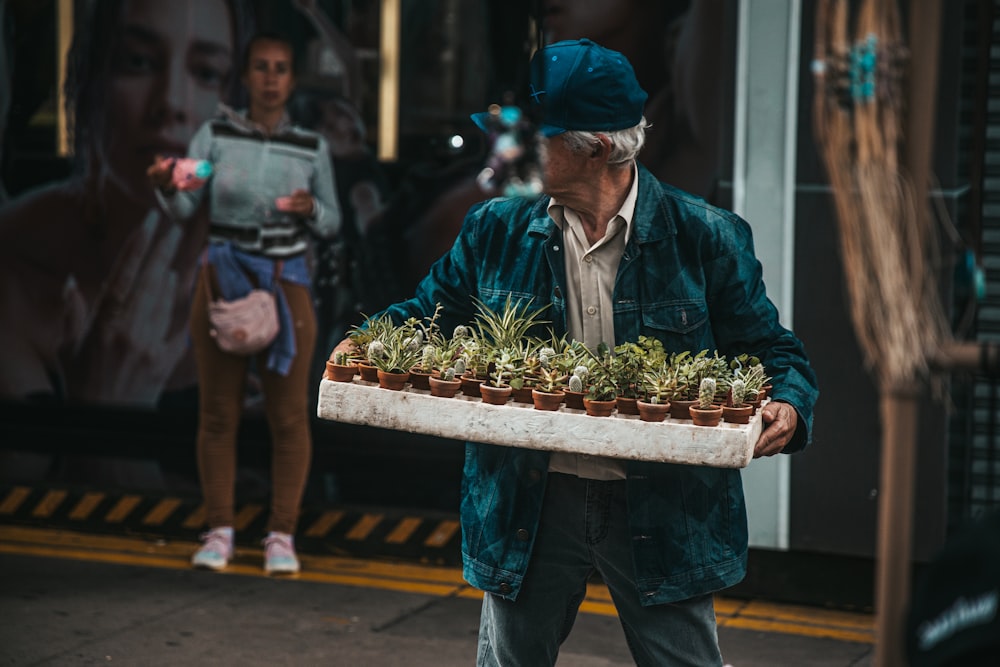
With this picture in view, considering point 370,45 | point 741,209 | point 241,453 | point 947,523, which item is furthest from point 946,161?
point 241,453

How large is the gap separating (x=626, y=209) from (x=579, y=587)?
938 mm

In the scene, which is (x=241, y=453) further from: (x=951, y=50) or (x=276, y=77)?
(x=951, y=50)

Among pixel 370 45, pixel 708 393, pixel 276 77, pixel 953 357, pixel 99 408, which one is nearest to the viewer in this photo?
pixel 953 357

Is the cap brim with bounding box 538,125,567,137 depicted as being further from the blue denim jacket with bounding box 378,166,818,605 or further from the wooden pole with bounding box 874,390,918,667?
the wooden pole with bounding box 874,390,918,667

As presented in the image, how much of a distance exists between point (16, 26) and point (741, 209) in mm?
3839

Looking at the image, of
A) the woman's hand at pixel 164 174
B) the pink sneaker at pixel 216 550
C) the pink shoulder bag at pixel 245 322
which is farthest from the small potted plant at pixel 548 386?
the pink sneaker at pixel 216 550

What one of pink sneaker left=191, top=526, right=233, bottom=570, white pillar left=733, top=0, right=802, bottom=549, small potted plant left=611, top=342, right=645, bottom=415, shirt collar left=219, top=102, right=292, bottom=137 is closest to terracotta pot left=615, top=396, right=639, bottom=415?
small potted plant left=611, top=342, right=645, bottom=415

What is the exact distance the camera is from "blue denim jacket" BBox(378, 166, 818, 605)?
3508 millimetres

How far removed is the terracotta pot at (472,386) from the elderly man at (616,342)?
14cm

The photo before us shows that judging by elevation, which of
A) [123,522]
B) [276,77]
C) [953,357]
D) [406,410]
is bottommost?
[123,522]

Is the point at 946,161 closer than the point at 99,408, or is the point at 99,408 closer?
the point at 946,161

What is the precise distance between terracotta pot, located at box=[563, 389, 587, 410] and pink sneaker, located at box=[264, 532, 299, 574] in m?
3.36

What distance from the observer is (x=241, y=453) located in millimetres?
7461

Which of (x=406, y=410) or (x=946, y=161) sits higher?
(x=946, y=161)
